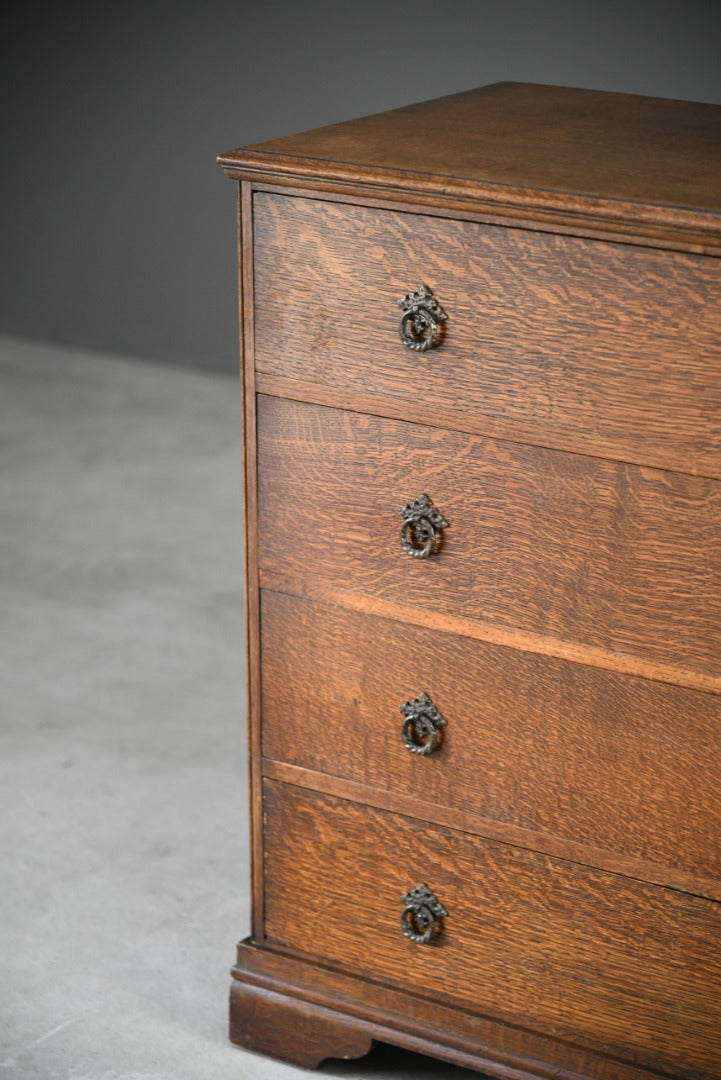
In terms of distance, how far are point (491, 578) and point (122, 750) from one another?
4.62 ft

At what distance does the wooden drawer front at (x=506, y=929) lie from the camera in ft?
6.47

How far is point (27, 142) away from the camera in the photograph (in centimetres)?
573

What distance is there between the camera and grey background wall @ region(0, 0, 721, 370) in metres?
4.80

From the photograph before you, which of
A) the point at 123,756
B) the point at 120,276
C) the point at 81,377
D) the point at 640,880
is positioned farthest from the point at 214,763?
the point at 120,276

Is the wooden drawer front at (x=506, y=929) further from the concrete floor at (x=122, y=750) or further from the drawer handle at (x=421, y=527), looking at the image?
the drawer handle at (x=421, y=527)

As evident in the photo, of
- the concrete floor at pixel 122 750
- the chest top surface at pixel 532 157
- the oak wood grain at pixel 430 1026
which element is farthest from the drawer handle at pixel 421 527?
the concrete floor at pixel 122 750

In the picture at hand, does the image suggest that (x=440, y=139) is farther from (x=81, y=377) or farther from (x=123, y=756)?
(x=81, y=377)

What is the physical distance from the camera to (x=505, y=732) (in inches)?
77.7

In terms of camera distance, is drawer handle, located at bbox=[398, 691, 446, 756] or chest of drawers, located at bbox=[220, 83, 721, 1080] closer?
chest of drawers, located at bbox=[220, 83, 721, 1080]

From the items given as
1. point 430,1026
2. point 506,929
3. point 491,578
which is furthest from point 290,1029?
point 491,578

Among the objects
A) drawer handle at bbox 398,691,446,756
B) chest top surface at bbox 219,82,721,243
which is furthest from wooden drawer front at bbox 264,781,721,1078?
chest top surface at bbox 219,82,721,243

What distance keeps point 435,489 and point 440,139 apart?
443 mm

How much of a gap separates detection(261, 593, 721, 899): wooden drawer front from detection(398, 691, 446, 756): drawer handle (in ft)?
0.04

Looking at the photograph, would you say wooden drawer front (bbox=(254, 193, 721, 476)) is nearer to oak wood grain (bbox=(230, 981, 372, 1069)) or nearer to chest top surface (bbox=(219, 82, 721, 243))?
chest top surface (bbox=(219, 82, 721, 243))
